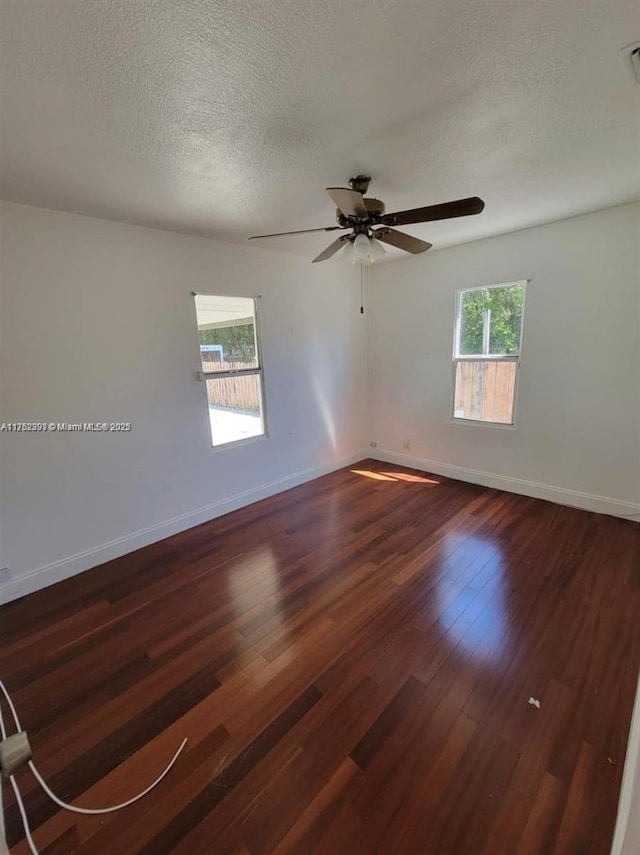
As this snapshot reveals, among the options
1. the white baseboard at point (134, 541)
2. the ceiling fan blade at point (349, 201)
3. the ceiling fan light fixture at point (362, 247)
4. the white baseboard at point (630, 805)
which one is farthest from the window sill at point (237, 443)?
the white baseboard at point (630, 805)

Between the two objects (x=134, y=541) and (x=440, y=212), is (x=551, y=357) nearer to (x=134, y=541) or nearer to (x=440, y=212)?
(x=440, y=212)

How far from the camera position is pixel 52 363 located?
247 centimetres

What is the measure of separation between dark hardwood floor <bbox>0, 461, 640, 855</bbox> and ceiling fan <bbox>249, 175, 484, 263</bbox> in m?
2.19

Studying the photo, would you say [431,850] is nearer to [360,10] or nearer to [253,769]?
[253,769]

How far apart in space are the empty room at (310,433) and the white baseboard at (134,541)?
2 centimetres

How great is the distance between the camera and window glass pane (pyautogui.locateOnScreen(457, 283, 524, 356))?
3.54 meters

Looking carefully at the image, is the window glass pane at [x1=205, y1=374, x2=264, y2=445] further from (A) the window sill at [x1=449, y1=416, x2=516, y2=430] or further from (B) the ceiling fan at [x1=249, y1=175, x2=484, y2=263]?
(A) the window sill at [x1=449, y1=416, x2=516, y2=430]

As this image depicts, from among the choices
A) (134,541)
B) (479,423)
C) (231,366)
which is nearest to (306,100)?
(231,366)

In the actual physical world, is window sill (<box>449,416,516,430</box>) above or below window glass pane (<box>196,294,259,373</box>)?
below

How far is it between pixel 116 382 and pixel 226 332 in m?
1.10

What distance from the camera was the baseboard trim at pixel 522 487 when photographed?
317 cm

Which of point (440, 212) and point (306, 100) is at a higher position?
point (306, 100)

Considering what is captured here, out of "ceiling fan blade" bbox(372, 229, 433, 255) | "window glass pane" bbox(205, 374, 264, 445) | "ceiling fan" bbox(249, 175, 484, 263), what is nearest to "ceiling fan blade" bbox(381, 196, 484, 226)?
"ceiling fan" bbox(249, 175, 484, 263)

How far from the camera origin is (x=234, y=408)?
359cm
